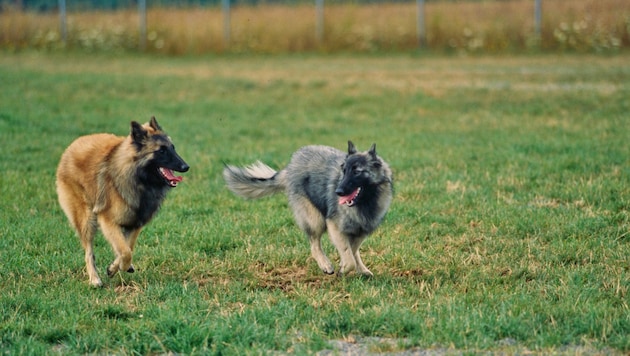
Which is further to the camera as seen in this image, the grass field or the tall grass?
the tall grass

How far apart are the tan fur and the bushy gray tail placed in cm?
103

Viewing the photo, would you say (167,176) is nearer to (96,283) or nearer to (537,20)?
(96,283)

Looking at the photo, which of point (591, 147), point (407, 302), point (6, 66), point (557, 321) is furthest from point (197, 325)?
point (6, 66)

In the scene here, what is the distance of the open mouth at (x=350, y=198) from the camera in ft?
23.1

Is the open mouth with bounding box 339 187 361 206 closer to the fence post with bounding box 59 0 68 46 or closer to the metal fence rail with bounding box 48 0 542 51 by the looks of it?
the metal fence rail with bounding box 48 0 542 51

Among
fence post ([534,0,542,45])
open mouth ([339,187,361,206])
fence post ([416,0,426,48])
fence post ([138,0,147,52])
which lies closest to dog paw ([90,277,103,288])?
open mouth ([339,187,361,206])

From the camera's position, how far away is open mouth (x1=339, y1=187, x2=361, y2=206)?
7027mm

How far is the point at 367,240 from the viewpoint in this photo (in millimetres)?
8281

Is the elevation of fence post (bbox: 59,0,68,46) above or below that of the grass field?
above

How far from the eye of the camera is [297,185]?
7.76 metres

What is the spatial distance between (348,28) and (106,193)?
24.0 m

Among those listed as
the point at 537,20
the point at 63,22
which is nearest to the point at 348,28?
the point at 537,20

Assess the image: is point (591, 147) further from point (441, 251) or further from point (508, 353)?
point (508, 353)

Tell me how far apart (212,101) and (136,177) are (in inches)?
475
